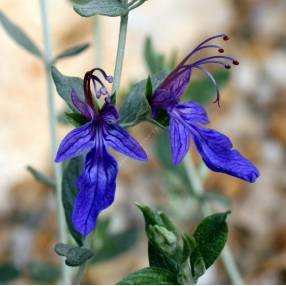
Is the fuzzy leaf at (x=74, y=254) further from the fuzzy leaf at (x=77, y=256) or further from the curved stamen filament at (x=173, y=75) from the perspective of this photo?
the curved stamen filament at (x=173, y=75)

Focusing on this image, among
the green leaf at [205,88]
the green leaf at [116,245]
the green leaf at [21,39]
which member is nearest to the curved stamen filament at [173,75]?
the green leaf at [21,39]

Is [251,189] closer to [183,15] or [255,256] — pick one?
[255,256]

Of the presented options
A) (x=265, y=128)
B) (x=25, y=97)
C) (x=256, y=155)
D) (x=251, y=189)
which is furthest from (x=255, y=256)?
(x=25, y=97)

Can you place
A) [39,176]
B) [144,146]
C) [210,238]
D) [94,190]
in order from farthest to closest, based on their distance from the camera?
1. [144,146]
2. [39,176]
3. [210,238]
4. [94,190]

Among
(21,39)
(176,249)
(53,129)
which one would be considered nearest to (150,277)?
(176,249)

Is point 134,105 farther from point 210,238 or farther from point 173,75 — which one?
point 210,238

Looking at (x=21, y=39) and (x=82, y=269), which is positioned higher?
(x=21, y=39)

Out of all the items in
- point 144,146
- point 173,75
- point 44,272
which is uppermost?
point 173,75

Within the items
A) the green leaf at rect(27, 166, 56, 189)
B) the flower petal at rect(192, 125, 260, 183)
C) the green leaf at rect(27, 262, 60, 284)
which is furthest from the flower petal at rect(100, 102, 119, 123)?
the green leaf at rect(27, 262, 60, 284)
